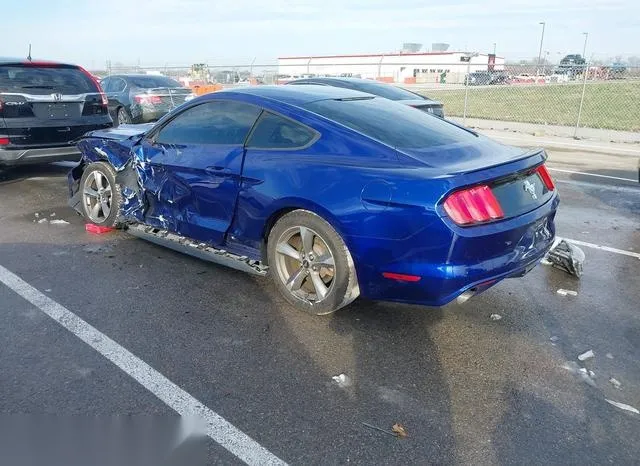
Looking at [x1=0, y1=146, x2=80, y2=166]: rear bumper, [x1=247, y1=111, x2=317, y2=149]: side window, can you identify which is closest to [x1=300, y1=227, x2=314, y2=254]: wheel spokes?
[x1=247, y1=111, x2=317, y2=149]: side window

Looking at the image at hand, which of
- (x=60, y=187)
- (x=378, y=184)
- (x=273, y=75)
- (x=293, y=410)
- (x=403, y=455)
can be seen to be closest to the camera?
(x=403, y=455)

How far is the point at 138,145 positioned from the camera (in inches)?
200

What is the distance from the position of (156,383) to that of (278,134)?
194cm

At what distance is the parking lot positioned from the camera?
266 cm

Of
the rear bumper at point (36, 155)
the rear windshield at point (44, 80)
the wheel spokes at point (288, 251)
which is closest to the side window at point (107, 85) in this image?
the rear windshield at point (44, 80)

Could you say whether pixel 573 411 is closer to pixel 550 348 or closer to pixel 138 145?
pixel 550 348

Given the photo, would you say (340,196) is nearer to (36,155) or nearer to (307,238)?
(307,238)

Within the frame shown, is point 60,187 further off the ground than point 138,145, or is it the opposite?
point 138,145

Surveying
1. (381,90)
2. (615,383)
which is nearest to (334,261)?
(615,383)

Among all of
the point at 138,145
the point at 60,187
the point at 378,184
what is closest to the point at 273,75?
the point at 60,187

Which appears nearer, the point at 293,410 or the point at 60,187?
the point at 293,410

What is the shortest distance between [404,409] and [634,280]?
2.95 m

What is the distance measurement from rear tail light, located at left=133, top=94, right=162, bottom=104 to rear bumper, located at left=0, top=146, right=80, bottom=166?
6.46 m

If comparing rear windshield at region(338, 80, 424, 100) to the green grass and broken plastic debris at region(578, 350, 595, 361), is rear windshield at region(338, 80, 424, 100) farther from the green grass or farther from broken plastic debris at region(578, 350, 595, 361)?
the green grass
